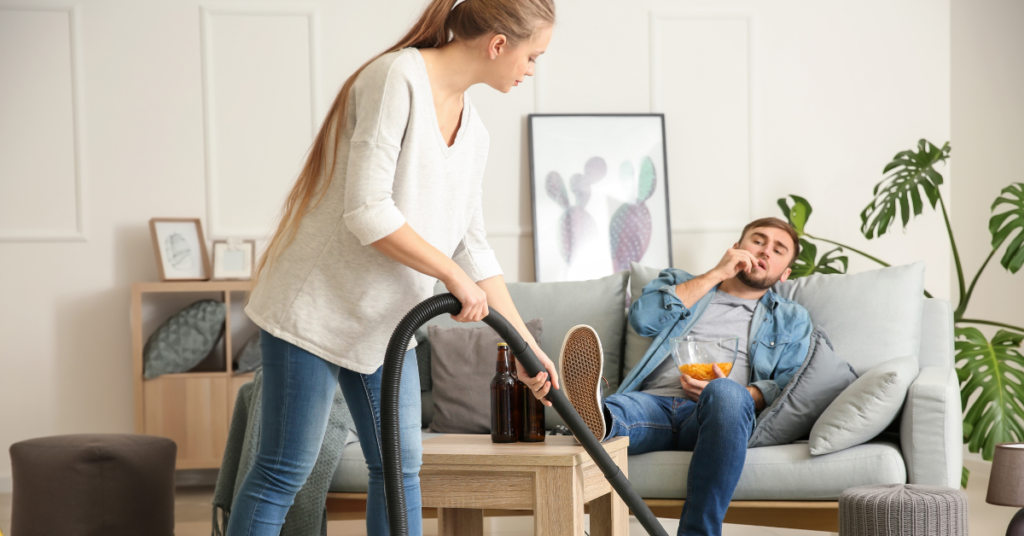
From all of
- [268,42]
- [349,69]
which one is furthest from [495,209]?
[268,42]

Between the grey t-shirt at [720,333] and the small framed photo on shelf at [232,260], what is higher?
the small framed photo on shelf at [232,260]

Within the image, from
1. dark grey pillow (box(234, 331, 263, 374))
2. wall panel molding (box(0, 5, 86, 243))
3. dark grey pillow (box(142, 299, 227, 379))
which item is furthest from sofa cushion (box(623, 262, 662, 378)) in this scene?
wall panel molding (box(0, 5, 86, 243))

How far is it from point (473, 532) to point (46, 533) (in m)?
1.35

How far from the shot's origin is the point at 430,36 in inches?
56.0

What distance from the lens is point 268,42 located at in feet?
12.4

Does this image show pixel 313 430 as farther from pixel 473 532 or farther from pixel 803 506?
pixel 803 506

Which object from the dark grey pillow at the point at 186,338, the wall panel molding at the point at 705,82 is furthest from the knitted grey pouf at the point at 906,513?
the dark grey pillow at the point at 186,338

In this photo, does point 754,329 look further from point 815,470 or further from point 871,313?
point 815,470

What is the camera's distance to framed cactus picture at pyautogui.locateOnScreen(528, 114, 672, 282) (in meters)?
3.76

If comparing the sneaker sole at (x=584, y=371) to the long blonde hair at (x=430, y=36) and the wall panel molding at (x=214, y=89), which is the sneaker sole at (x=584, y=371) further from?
the wall panel molding at (x=214, y=89)

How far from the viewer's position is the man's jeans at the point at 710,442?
200 cm

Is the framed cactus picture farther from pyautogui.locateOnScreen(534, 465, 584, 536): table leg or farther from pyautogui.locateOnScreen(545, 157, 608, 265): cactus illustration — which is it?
pyautogui.locateOnScreen(534, 465, 584, 536): table leg

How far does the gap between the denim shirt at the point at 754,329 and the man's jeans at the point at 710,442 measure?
297 millimetres

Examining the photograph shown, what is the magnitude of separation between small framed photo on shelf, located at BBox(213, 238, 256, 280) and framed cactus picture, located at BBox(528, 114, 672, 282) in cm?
130
